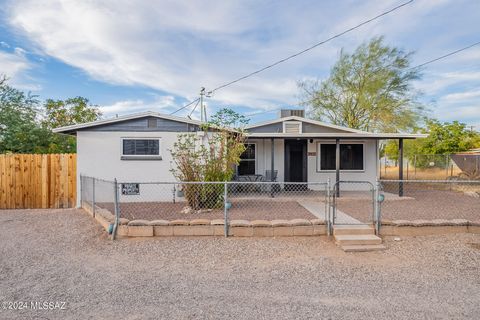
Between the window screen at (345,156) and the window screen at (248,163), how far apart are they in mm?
2991

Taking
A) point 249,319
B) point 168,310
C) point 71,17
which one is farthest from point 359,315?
point 71,17

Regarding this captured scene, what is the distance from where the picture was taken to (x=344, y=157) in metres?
12.7

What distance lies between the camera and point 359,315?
10.1 feet

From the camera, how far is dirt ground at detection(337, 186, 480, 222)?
24.4 ft

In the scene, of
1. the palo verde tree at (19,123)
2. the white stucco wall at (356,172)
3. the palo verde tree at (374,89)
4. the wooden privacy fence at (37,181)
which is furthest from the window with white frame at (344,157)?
the palo verde tree at (19,123)

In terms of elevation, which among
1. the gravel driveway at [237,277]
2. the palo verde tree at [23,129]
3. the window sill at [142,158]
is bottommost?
the gravel driveway at [237,277]

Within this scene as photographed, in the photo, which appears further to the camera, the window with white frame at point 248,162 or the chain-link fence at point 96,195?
the window with white frame at point 248,162

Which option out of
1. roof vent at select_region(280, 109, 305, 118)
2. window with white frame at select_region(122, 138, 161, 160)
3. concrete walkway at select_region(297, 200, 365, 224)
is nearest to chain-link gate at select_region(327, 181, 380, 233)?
concrete walkway at select_region(297, 200, 365, 224)

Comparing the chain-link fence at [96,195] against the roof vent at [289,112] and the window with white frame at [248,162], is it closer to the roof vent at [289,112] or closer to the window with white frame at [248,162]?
the window with white frame at [248,162]

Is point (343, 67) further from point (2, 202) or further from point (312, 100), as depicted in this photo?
point (2, 202)

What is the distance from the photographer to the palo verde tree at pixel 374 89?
771 inches

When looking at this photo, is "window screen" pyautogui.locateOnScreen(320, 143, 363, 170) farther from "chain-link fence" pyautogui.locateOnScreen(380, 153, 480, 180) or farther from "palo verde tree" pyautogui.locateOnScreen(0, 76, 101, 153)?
"palo verde tree" pyautogui.locateOnScreen(0, 76, 101, 153)

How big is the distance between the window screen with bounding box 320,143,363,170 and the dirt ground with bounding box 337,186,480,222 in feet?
8.88

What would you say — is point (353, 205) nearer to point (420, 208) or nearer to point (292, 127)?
point (420, 208)
